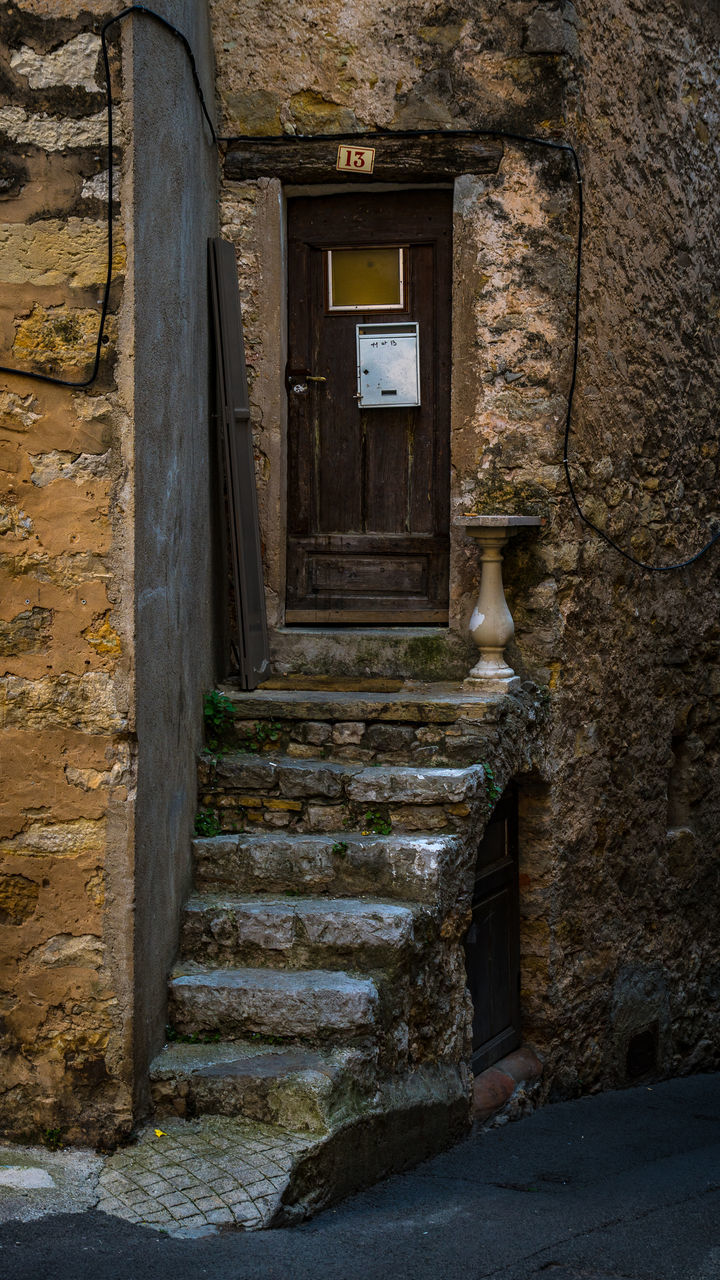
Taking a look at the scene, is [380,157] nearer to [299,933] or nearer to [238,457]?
[238,457]

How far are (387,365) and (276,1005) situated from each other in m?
3.02

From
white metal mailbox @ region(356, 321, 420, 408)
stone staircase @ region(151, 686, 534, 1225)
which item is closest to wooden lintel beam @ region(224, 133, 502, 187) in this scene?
white metal mailbox @ region(356, 321, 420, 408)

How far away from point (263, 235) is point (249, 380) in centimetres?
63

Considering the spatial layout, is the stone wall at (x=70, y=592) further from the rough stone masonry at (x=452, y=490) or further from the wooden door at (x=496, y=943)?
the wooden door at (x=496, y=943)

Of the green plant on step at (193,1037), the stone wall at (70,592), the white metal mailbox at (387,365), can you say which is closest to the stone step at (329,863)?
the green plant on step at (193,1037)

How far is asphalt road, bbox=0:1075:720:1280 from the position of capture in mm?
3324

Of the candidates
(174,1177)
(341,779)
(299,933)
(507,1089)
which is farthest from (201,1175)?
(507,1089)

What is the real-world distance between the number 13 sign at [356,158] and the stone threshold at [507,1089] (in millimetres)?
3910

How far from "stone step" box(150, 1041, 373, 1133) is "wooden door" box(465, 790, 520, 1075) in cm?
138

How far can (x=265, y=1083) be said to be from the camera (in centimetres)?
398

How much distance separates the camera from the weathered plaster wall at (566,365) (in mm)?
5605

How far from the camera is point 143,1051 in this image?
4.09 metres

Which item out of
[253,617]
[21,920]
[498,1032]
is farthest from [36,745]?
[498,1032]

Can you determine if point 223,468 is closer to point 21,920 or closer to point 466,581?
point 466,581
